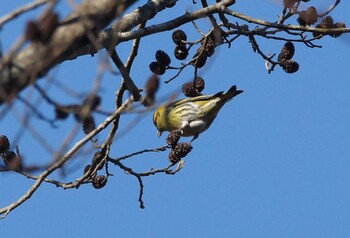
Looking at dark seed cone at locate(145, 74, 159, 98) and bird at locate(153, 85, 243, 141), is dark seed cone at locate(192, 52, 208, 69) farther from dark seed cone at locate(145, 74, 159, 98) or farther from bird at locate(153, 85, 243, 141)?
dark seed cone at locate(145, 74, 159, 98)

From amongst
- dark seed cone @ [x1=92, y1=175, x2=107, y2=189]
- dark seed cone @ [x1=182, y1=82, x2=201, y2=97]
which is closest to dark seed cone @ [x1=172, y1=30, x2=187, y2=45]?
dark seed cone @ [x1=182, y1=82, x2=201, y2=97]

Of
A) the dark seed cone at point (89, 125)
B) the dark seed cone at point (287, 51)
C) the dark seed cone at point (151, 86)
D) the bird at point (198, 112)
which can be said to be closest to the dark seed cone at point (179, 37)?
the dark seed cone at point (287, 51)

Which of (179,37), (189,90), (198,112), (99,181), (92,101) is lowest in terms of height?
(92,101)

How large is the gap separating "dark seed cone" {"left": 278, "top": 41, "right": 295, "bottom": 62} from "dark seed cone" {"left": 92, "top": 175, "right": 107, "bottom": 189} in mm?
1481

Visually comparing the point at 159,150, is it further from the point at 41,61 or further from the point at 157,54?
the point at 41,61

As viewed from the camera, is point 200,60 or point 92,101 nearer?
point 92,101

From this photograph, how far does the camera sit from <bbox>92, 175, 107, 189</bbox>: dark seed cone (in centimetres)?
565

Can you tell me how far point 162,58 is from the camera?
5648 mm

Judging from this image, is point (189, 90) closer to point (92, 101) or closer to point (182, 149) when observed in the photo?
point (182, 149)

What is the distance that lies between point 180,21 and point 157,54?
3.31 feet

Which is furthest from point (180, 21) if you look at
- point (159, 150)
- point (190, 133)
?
point (190, 133)

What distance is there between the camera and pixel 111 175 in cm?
574

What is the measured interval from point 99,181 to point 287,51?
157cm

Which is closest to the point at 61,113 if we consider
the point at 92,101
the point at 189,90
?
the point at 92,101
